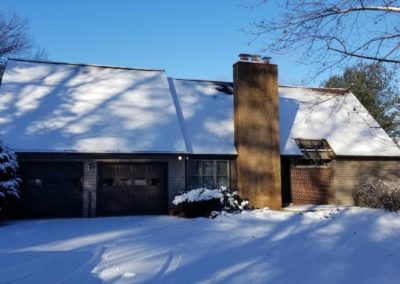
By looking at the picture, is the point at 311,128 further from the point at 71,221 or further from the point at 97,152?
the point at 71,221

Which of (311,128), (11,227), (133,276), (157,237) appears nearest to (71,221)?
(11,227)

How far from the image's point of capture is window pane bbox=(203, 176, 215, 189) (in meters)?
19.5

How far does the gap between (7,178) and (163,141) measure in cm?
559

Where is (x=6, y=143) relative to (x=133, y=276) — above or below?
above

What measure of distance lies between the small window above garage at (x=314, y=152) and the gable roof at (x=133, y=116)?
309mm

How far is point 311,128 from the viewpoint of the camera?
891 inches

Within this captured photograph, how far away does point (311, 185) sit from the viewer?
21.7 m

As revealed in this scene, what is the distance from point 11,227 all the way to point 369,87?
35.2 feet

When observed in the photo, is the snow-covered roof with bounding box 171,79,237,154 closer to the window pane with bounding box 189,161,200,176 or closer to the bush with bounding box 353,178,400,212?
the window pane with bounding box 189,161,200,176

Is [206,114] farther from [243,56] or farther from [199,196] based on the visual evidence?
[199,196]

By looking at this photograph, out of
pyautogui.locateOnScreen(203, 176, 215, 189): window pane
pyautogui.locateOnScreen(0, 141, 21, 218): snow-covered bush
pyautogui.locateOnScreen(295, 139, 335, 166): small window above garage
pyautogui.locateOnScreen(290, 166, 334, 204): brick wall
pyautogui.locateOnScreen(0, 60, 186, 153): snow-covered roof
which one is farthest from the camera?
pyautogui.locateOnScreen(290, 166, 334, 204): brick wall

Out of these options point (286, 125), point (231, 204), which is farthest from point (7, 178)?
point (286, 125)

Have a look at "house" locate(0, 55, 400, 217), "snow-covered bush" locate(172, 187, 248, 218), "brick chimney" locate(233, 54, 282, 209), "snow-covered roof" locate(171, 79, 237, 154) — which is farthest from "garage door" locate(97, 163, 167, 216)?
"brick chimney" locate(233, 54, 282, 209)

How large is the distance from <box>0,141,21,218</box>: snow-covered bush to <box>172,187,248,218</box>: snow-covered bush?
5.35 m
